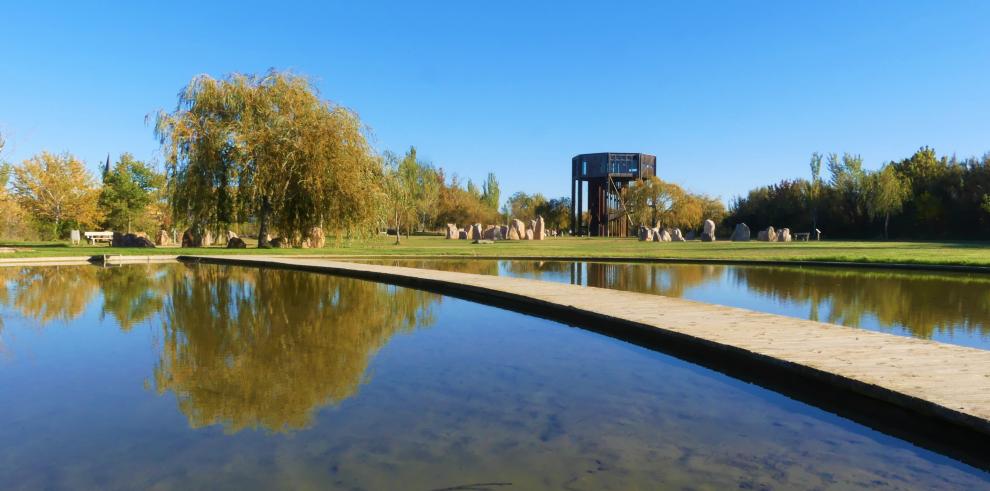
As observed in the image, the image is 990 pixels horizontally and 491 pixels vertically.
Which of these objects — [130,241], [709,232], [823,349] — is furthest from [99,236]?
[709,232]

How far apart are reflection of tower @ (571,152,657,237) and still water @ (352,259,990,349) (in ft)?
135

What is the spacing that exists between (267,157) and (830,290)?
20079 mm

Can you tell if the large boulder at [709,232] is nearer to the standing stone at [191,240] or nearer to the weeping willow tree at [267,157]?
the weeping willow tree at [267,157]

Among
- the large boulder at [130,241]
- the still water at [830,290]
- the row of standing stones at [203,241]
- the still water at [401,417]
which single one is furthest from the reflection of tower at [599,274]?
the large boulder at [130,241]

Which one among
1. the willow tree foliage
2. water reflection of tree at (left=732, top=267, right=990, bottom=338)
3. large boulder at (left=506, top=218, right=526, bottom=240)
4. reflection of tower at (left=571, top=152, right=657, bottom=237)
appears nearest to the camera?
water reflection of tree at (left=732, top=267, right=990, bottom=338)

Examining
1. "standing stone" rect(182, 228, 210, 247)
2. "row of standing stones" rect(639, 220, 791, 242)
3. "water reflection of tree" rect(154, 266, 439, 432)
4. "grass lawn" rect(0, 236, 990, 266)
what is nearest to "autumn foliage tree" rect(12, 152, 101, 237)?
"grass lawn" rect(0, 236, 990, 266)

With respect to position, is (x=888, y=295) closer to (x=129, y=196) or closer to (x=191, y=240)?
(x=191, y=240)

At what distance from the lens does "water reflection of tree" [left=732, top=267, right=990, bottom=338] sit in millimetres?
8109

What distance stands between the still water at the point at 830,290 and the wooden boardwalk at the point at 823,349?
1428mm

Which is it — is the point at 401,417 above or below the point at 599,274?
below

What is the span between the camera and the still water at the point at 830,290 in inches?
314

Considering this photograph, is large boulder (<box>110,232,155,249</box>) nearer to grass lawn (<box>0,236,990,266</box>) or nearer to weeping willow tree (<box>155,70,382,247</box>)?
grass lawn (<box>0,236,990,266</box>)

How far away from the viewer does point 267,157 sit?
23906mm

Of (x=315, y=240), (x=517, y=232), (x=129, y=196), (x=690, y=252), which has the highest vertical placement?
(x=129, y=196)
